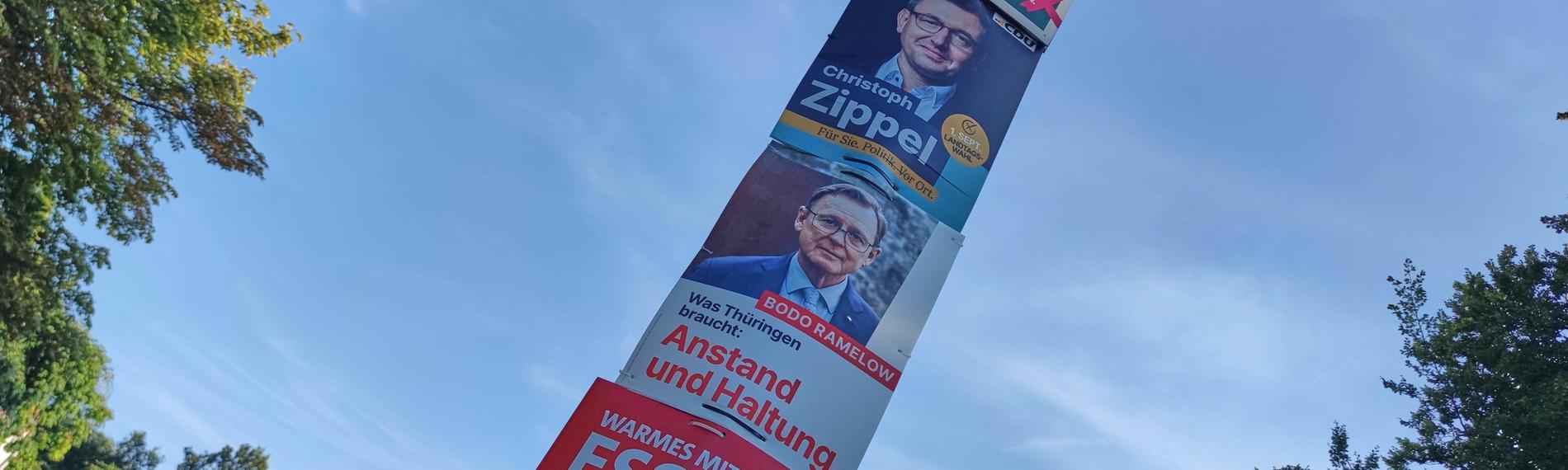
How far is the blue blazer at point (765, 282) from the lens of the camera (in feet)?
47.4

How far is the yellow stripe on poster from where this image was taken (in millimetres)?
16109

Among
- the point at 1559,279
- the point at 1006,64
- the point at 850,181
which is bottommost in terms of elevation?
the point at 850,181

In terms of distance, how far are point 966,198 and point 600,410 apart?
23.2 ft

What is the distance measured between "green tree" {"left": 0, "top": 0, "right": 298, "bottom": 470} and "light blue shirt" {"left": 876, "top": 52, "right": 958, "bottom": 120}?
9.95m

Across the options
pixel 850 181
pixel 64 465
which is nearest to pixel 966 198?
pixel 850 181

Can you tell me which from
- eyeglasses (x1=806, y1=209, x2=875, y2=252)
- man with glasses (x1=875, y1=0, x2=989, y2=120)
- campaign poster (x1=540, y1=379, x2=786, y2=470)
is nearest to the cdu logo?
man with glasses (x1=875, y1=0, x2=989, y2=120)

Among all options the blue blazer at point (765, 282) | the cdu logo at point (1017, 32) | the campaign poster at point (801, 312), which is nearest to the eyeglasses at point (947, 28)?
the cdu logo at point (1017, 32)

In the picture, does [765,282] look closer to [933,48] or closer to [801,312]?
[801,312]

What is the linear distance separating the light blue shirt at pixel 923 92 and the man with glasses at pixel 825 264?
2098 millimetres

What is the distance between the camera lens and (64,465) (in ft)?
189

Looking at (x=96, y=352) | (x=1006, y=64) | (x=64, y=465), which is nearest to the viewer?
(x=1006, y=64)

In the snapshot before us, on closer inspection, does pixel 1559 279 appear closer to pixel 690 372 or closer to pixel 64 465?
pixel 690 372

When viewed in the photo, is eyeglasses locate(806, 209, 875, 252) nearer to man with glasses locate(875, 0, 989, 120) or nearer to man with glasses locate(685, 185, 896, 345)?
man with glasses locate(685, 185, 896, 345)

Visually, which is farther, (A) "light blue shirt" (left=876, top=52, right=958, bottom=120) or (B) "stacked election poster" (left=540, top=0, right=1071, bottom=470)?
(A) "light blue shirt" (left=876, top=52, right=958, bottom=120)
